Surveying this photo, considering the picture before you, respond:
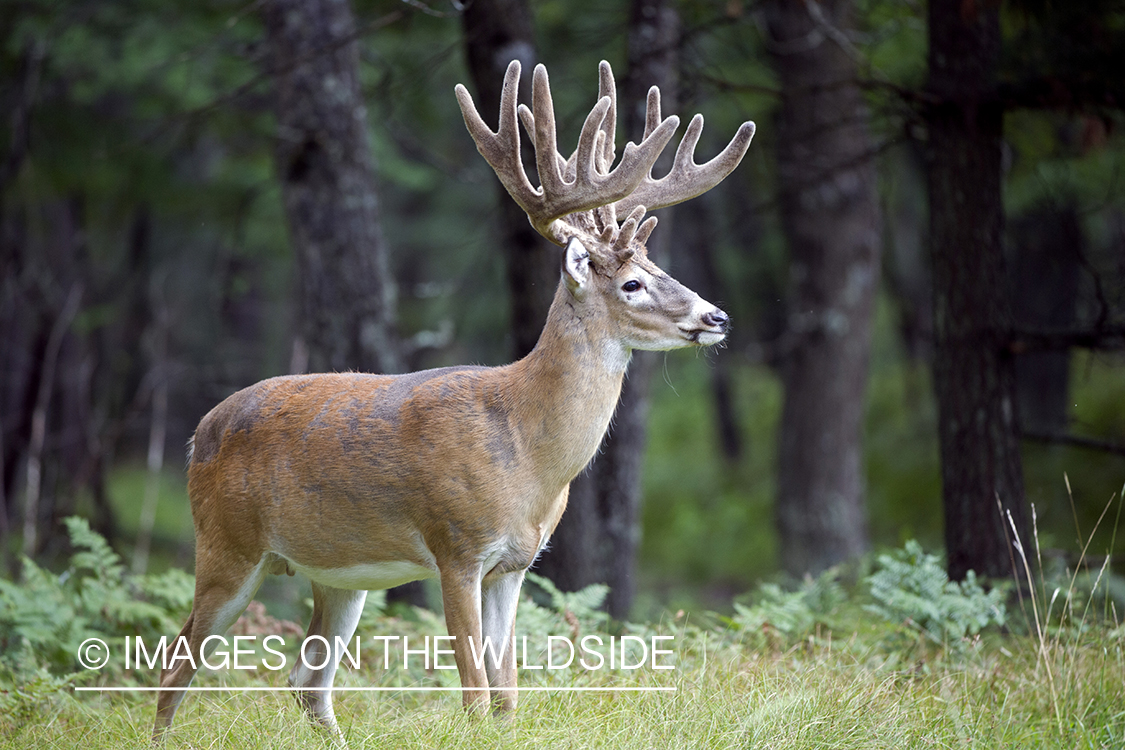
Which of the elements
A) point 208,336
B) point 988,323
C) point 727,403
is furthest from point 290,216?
point 208,336

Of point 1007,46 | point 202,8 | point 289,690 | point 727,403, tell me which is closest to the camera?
point 289,690

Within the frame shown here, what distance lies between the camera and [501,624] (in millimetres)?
3982

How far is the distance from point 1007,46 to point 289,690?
4.87m

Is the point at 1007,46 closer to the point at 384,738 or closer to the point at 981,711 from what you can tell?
the point at 981,711

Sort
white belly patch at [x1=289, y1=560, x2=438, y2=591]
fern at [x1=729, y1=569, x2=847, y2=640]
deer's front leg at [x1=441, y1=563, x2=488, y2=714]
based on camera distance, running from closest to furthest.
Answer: deer's front leg at [x1=441, y1=563, x2=488, y2=714] < white belly patch at [x1=289, y1=560, x2=438, y2=591] < fern at [x1=729, y1=569, x2=847, y2=640]

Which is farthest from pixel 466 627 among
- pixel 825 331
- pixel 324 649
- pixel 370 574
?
pixel 825 331

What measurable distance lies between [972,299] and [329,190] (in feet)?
12.9

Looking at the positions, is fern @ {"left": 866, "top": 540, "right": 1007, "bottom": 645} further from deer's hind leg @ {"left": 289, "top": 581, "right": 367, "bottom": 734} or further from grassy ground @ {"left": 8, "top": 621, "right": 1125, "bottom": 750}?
deer's hind leg @ {"left": 289, "top": 581, "right": 367, "bottom": 734}

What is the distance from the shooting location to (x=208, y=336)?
2211 cm

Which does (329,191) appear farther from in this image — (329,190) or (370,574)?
(370,574)

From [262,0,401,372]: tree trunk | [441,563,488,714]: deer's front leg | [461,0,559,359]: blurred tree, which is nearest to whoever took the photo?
[441,563,488,714]: deer's front leg

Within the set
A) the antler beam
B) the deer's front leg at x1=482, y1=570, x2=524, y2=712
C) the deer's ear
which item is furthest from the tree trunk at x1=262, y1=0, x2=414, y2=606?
the deer's ear

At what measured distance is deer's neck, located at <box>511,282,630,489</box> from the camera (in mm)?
3875

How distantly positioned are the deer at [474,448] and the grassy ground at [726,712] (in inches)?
7.4
